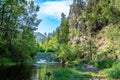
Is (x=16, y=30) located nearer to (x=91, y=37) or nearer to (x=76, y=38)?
(x=91, y=37)

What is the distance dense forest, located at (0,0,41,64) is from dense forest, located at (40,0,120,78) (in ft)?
42.5

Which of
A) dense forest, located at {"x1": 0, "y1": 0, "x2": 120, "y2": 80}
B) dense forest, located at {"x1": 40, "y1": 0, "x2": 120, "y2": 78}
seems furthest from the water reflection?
dense forest, located at {"x1": 40, "y1": 0, "x2": 120, "y2": 78}

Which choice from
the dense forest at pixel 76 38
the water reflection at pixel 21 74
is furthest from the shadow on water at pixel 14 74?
the dense forest at pixel 76 38

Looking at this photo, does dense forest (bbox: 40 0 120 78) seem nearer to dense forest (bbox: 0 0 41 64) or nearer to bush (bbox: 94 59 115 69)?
bush (bbox: 94 59 115 69)

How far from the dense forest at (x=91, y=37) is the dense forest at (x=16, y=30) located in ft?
42.5

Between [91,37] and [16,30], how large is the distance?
44.8 metres

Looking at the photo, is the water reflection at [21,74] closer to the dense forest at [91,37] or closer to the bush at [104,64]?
the bush at [104,64]

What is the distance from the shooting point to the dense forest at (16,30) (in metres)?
65.3

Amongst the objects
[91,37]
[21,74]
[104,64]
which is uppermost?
[91,37]

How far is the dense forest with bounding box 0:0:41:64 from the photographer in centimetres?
6531

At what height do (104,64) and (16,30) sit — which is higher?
(16,30)

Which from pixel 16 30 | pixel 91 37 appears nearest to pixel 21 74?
Answer: pixel 16 30

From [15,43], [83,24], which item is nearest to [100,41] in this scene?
[83,24]

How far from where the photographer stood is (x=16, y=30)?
255ft
